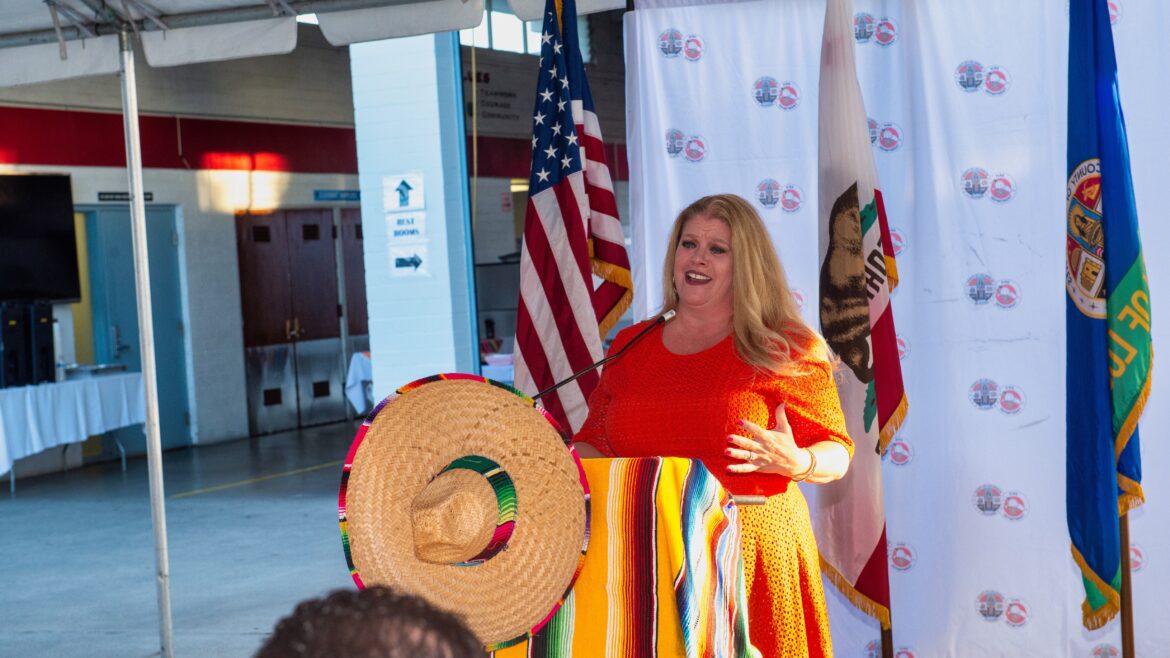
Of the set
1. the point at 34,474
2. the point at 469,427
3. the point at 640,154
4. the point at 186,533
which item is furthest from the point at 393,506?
the point at 34,474

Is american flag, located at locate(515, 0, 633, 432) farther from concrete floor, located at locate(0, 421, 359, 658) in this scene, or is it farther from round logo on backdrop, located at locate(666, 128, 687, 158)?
concrete floor, located at locate(0, 421, 359, 658)

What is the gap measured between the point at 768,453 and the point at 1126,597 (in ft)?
4.74

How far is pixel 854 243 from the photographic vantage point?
130 inches

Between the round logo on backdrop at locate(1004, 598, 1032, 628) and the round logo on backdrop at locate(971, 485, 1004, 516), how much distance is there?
29 centimetres

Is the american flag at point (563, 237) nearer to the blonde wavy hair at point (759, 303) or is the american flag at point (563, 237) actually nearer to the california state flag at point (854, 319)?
the california state flag at point (854, 319)

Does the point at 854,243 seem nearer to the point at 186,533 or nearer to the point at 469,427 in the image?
the point at 469,427

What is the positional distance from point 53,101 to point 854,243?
8742mm

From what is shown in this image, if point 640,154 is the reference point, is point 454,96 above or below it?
above

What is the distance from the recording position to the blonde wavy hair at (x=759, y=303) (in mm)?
2498

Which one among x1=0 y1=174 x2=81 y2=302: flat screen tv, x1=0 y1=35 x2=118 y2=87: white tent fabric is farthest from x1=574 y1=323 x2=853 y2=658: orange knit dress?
x1=0 y1=174 x2=81 y2=302: flat screen tv

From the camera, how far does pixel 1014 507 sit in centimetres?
388

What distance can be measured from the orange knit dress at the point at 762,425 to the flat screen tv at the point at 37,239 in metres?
8.70

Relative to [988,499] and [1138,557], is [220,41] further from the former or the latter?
[1138,557]

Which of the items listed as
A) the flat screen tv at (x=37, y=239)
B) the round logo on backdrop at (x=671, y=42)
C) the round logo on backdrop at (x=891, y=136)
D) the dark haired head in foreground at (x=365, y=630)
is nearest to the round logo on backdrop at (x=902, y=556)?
the round logo on backdrop at (x=891, y=136)
